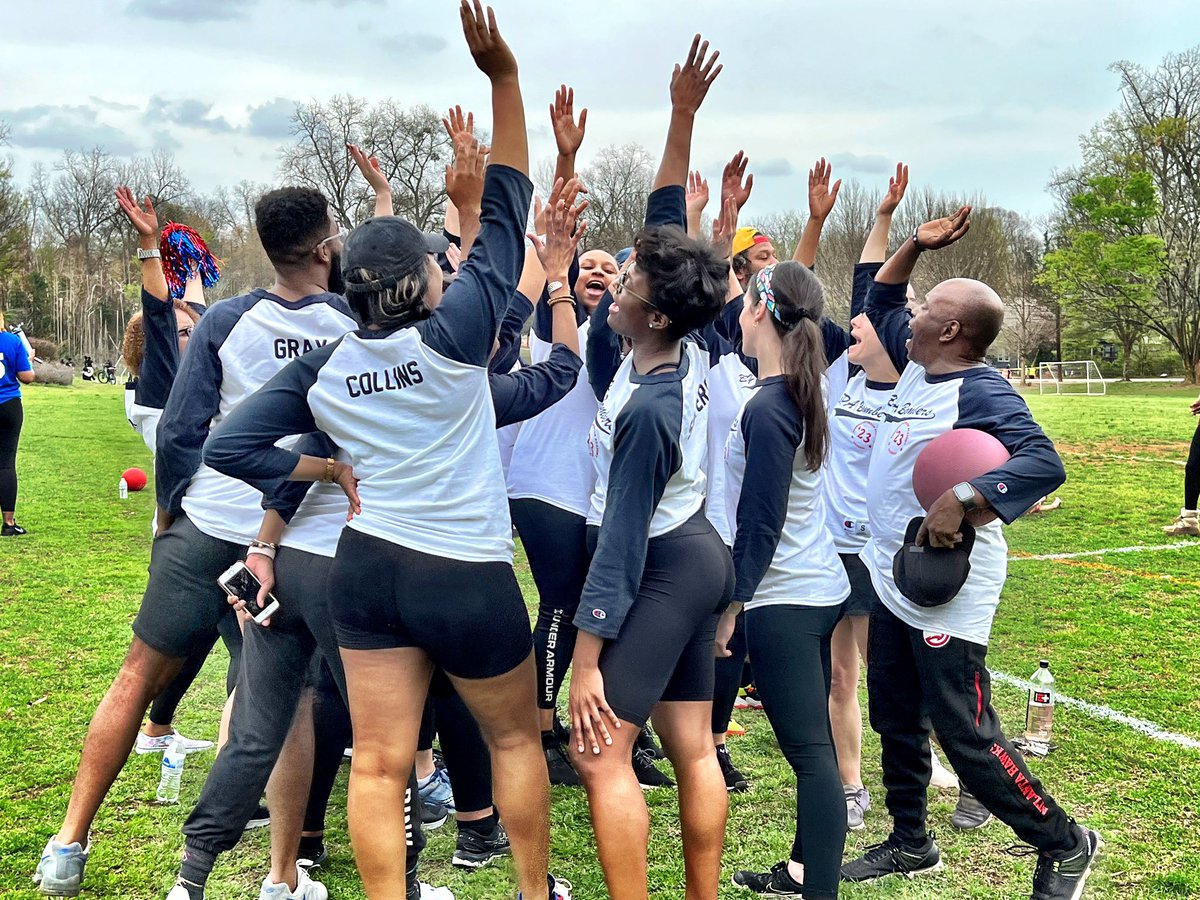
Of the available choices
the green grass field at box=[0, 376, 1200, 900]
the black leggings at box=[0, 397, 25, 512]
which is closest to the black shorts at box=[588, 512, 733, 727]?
the green grass field at box=[0, 376, 1200, 900]

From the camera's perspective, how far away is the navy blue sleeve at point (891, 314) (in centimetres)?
395

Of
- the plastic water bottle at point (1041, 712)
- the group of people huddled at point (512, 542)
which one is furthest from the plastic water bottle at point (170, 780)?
the plastic water bottle at point (1041, 712)

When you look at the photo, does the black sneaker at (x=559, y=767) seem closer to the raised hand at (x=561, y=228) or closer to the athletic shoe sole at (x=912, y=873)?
the athletic shoe sole at (x=912, y=873)

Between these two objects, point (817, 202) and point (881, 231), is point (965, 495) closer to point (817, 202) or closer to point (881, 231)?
point (881, 231)

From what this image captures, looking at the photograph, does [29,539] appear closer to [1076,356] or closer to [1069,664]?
[1069,664]

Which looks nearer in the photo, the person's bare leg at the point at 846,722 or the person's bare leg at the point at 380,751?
the person's bare leg at the point at 380,751

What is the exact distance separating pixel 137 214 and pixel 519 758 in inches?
104

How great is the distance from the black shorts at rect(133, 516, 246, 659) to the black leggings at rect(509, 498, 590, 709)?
4.00 ft

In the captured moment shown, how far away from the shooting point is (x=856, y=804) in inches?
160

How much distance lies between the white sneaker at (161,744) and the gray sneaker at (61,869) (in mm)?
1174

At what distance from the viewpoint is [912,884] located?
11.6 ft

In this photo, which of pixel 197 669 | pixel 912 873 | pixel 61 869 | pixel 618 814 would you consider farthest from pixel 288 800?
pixel 912 873

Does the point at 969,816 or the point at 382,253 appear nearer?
the point at 382,253

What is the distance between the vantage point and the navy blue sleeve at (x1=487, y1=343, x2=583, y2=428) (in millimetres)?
3006
